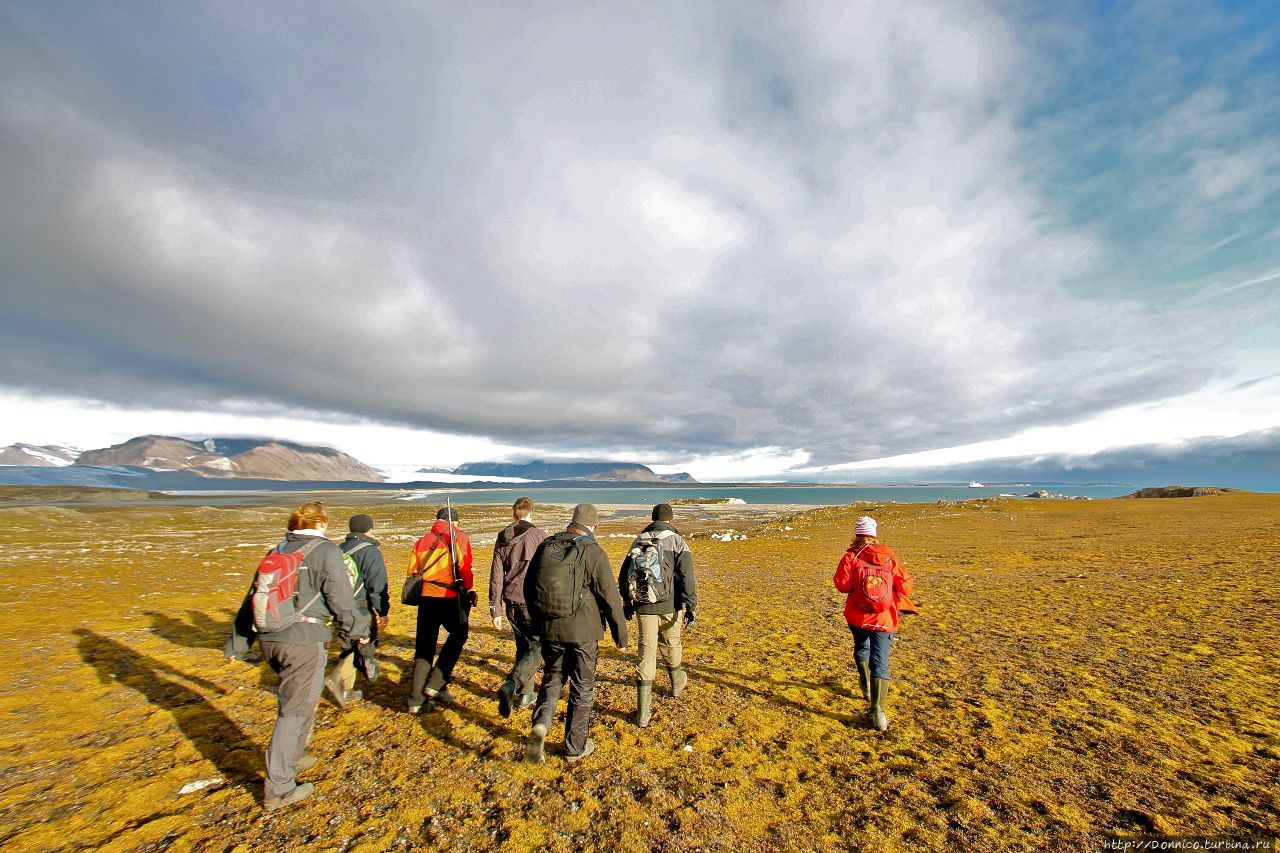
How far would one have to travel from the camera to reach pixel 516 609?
700 cm

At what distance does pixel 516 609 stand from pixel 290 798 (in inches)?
116

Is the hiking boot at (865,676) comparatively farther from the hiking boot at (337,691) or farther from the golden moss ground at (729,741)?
the hiking boot at (337,691)

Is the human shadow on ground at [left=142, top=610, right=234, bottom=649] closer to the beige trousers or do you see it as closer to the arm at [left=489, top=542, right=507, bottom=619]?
the arm at [left=489, top=542, right=507, bottom=619]

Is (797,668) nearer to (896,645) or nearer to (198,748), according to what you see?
(896,645)

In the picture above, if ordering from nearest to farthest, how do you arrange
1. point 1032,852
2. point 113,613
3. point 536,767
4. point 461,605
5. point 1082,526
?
point 1032,852 < point 536,767 < point 461,605 < point 113,613 < point 1082,526

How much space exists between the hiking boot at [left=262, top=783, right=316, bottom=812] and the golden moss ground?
0.11m

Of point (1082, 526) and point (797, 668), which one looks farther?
point (1082, 526)

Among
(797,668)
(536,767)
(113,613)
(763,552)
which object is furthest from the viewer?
(763,552)

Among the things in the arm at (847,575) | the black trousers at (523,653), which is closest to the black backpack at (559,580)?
the black trousers at (523,653)

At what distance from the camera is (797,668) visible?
9266mm

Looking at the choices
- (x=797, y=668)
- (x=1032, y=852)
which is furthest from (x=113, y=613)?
(x=1032, y=852)

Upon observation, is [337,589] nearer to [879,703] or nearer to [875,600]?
[875,600]

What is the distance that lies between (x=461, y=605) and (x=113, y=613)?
41.8ft

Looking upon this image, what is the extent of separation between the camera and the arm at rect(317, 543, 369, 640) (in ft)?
16.7
